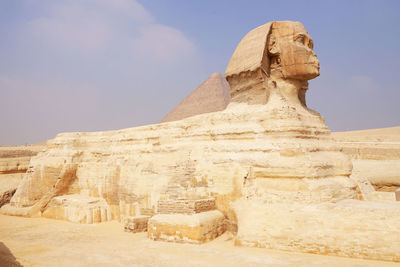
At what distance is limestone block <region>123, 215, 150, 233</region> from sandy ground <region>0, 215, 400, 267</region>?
0.18 metres

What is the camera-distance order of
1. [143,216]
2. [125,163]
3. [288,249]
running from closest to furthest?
[288,249] < [143,216] < [125,163]

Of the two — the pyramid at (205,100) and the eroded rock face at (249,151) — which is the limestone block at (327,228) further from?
the pyramid at (205,100)

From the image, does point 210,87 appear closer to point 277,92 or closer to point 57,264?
point 277,92

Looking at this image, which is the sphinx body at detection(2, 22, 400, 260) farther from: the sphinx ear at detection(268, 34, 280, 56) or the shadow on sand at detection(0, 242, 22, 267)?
the shadow on sand at detection(0, 242, 22, 267)

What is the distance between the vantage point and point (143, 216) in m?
8.02

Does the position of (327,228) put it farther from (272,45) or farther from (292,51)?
(272,45)

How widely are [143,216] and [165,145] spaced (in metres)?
1.94

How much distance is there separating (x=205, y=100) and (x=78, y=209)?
293 inches

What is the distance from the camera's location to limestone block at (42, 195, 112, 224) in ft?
30.1

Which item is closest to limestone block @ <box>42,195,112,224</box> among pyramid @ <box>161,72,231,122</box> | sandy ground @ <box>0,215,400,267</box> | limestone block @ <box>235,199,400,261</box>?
sandy ground @ <box>0,215,400,267</box>

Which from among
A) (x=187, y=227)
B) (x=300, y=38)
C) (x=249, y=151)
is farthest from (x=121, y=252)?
(x=300, y=38)

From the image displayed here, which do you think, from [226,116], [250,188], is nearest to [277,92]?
Result: [226,116]

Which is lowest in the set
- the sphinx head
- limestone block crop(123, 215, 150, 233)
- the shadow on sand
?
the shadow on sand

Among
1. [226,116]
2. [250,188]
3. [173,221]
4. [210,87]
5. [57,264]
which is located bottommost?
[57,264]
